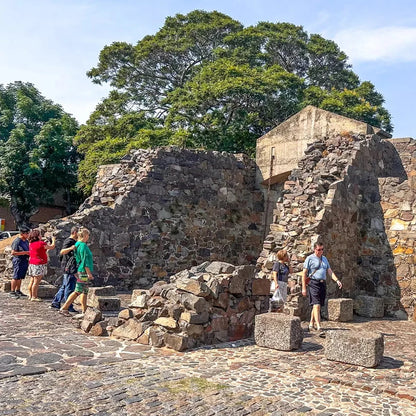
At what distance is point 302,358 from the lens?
6.43m

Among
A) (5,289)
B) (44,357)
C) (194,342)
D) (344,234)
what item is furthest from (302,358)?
(5,289)

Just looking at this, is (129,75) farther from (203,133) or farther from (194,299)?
(194,299)

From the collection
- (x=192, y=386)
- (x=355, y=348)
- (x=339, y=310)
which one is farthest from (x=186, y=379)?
(x=339, y=310)

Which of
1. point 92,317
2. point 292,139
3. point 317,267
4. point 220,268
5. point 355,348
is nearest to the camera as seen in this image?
point 355,348

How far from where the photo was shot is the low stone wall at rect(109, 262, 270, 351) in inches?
269

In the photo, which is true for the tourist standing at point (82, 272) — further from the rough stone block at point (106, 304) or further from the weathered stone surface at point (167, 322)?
the weathered stone surface at point (167, 322)

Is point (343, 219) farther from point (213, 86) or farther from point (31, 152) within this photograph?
point (31, 152)

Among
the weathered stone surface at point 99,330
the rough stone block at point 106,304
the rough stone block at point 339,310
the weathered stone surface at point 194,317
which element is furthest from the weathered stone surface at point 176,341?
the rough stone block at point 339,310

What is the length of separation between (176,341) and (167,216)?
273 inches

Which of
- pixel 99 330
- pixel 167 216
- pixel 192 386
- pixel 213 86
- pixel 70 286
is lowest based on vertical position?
pixel 192 386

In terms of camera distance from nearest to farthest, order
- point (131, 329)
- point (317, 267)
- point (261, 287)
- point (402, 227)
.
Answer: point (131, 329)
point (261, 287)
point (317, 267)
point (402, 227)

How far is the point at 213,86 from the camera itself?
22.2 meters

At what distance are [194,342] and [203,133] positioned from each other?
55.6 ft

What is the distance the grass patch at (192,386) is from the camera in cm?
484
